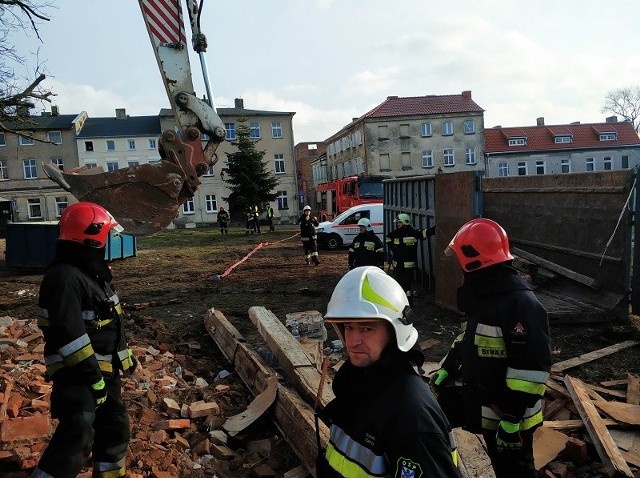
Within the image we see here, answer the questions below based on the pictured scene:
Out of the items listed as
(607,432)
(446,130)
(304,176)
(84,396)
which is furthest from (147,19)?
(304,176)

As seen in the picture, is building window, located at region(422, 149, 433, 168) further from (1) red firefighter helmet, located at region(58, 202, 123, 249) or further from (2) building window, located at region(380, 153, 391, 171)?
(1) red firefighter helmet, located at region(58, 202, 123, 249)

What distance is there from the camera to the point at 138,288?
40.2 feet

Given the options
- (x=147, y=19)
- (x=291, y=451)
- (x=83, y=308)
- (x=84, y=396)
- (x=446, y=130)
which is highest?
(x=446, y=130)

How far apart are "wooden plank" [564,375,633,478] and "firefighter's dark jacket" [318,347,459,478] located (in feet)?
7.97

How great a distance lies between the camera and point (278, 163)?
156ft

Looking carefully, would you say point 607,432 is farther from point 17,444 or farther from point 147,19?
point 147,19

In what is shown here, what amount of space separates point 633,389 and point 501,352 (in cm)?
284

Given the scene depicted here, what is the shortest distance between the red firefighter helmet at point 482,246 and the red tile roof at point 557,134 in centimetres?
4818

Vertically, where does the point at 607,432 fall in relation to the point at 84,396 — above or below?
below

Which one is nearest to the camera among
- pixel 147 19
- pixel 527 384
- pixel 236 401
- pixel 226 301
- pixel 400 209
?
pixel 527 384

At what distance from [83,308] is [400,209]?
9722mm

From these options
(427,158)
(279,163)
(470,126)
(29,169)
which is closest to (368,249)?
(279,163)

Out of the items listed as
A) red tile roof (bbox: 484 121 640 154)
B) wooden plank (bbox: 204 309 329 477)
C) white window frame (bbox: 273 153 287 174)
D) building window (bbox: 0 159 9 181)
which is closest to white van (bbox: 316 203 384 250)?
wooden plank (bbox: 204 309 329 477)

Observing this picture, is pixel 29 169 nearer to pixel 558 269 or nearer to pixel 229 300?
pixel 229 300
